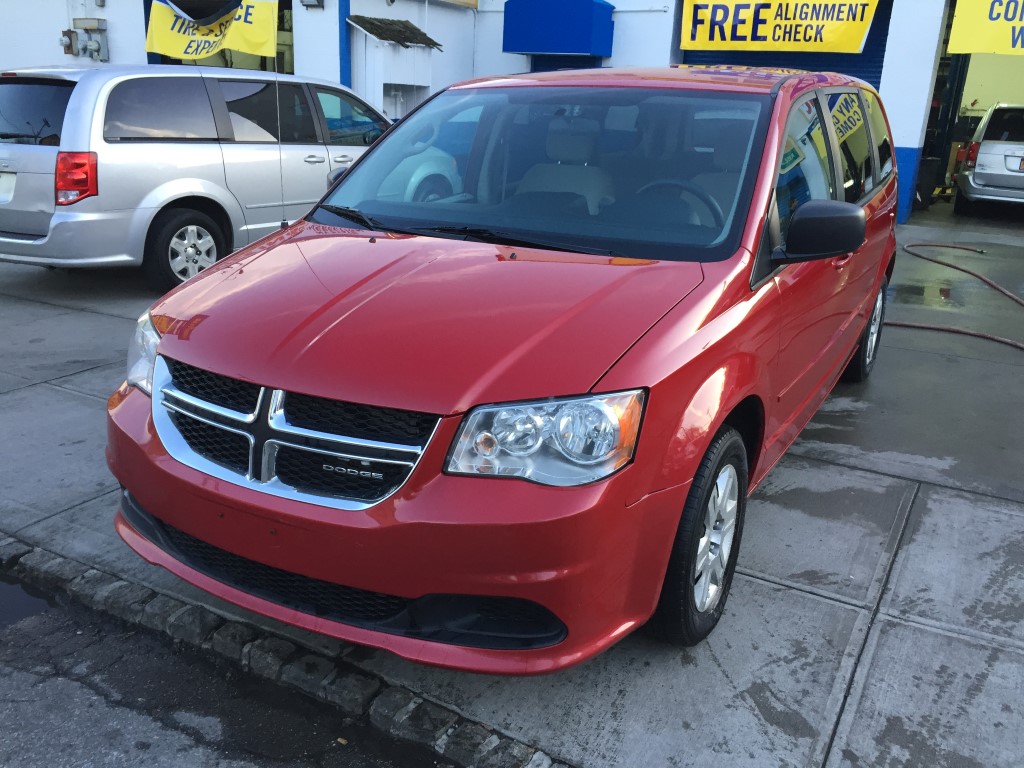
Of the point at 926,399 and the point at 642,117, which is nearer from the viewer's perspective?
the point at 642,117

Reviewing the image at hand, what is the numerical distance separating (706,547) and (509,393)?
0.91 meters

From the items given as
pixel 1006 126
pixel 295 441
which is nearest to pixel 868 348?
pixel 295 441

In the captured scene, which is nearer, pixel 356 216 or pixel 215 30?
pixel 356 216

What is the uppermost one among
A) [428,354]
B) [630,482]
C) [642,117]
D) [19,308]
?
[642,117]

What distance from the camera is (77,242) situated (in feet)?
21.7

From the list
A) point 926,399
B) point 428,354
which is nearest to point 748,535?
point 428,354

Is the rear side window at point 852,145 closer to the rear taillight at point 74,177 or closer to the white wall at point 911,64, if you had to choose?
the rear taillight at point 74,177

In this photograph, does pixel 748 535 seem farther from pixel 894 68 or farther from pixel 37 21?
pixel 37 21

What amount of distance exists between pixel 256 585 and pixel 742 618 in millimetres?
1587

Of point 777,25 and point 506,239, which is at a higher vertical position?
point 777,25

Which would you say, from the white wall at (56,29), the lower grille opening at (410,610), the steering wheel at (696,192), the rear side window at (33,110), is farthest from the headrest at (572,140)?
the white wall at (56,29)

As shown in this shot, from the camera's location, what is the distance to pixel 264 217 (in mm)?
7777

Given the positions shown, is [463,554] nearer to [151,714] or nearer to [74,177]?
[151,714]

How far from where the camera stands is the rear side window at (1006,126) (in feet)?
42.9
